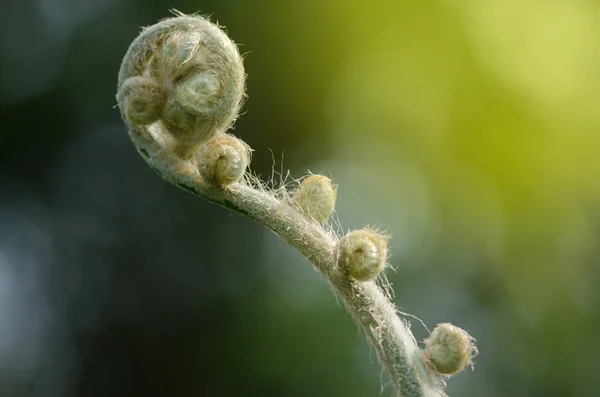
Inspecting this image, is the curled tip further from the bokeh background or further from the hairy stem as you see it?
the bokeh background

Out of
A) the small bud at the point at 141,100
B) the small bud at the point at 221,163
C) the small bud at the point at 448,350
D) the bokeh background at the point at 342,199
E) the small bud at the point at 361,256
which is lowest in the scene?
the small bud at the point at 448,350

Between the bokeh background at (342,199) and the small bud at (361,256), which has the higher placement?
the bokeh background at (342,199)

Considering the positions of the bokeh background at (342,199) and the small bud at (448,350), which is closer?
Result: the small bud at (448,350)

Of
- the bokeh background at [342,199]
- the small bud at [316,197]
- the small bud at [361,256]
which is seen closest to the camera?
the small bud at [361,256]

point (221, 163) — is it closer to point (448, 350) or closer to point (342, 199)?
point (448, 350)

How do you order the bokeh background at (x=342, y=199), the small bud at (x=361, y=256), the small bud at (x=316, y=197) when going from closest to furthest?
1. the small bud at (x=361, y=256)
2. the small bud at (x=316, y=197)
3. the bokeh background at (x=342, y=199)

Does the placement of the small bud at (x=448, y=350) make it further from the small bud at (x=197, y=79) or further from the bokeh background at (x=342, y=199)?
the bokeh background at (x=342, y=199)

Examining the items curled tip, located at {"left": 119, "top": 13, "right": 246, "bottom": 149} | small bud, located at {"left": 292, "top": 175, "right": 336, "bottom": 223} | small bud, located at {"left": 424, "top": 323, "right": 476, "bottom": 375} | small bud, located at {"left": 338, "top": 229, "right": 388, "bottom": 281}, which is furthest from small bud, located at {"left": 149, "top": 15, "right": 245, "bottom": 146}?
small bud, located at {"left": 424, "top": 323, "right": 476, "bottom": 375}

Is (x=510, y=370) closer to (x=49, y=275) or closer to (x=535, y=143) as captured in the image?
(x=535, y=143)

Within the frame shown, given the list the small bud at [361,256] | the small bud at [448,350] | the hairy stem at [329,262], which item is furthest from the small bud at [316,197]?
the small bud at [448,350]
